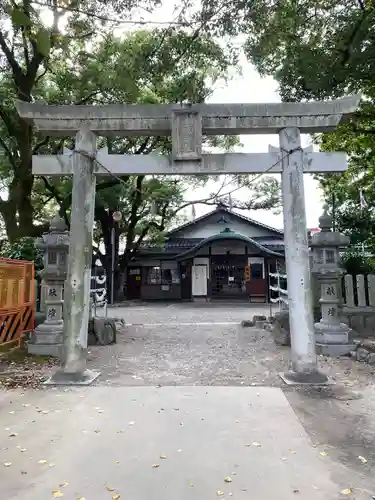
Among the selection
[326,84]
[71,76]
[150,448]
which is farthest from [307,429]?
[71,76]

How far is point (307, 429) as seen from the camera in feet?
13.3

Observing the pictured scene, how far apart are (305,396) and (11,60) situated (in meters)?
13.2

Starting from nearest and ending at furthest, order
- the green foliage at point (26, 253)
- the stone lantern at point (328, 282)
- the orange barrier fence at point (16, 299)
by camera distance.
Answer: the orange barrier fence at point (16, 299) → the stone lantern at point (328, 282) → the green foliage at point (26, 253)

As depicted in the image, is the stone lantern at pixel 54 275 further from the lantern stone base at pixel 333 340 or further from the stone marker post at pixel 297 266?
the lantern stone base at pixel 333 340

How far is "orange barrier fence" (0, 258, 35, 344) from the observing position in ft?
24.6

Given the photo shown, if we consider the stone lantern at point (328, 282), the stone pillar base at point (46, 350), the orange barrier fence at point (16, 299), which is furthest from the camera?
the stone lantern at point (328, 282)

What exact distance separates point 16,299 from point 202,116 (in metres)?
5.26

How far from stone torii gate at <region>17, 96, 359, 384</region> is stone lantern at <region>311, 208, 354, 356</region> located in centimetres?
246

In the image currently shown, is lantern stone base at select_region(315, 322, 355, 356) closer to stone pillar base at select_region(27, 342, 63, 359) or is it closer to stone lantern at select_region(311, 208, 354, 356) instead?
stone lantern at select_region(311, 208, 354, 356)

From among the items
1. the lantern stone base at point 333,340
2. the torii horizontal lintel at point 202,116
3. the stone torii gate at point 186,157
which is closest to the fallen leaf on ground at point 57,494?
the stone torii gate at point 186,157

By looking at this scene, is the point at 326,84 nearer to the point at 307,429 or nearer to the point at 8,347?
the point at 307,429

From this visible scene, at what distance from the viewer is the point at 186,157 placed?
602cm

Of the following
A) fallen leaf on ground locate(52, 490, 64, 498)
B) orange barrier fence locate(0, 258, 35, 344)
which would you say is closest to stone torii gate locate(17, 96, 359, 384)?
orange barrier fence locate(0, 258, 35, 344)

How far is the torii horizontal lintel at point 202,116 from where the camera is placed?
608cm
